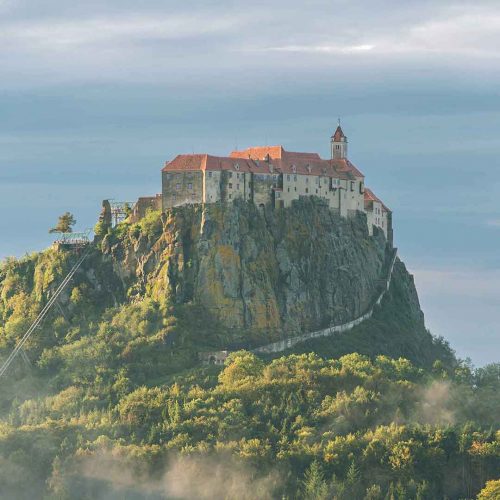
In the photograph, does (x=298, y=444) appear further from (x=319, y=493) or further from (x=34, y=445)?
(x=34, y=445)

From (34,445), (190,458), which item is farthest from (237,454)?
(34,445)

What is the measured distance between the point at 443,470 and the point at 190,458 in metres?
20.5

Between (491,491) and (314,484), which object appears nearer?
(314,484)

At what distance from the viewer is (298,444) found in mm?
199000

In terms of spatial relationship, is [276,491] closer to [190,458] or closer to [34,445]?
[190,458]

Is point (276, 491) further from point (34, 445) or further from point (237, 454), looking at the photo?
point (34, 445)

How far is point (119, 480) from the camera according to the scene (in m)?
194

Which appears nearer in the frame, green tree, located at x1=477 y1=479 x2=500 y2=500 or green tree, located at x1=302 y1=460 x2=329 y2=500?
green tree, located at x1=302 y1=460 x2=329 y2=500

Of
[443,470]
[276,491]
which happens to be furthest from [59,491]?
[443,470]

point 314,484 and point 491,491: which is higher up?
point 314,484

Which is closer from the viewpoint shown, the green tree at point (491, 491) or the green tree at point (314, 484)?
the green tree at point (314, 484)

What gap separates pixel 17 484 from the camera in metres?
194

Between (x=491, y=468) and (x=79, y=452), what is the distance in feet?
110

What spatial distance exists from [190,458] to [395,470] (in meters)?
16.5
